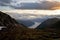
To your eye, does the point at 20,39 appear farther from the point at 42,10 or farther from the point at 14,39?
the point at 42,10

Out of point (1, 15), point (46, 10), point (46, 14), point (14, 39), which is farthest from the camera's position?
point (1, 15)

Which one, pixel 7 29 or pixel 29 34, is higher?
pixel 29 34

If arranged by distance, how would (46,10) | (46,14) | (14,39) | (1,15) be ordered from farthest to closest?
Result: (1,15), (46,10), (46,14), (14,39)

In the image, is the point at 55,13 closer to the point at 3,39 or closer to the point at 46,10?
the point at 46,10

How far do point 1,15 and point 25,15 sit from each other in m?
28.9

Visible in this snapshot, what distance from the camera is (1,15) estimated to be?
6031 centimetres

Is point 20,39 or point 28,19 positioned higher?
point 20,39

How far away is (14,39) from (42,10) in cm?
2030

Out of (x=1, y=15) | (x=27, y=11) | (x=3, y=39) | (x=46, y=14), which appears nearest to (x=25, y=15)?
(x=27, y=11)

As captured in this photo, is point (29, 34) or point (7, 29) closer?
point (29, 34)

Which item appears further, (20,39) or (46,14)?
(46,14)

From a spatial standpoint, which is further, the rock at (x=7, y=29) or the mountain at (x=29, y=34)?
the rock at (x=7, y=29)

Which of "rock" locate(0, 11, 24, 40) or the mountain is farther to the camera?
"rock" locate(0, 11, 24, 40)

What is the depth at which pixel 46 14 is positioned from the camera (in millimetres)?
31531
